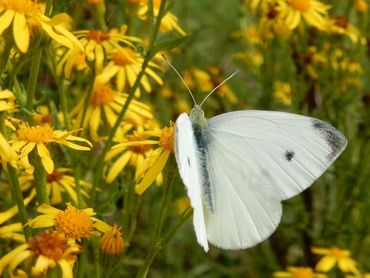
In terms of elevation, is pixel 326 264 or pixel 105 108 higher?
pixel 105 108

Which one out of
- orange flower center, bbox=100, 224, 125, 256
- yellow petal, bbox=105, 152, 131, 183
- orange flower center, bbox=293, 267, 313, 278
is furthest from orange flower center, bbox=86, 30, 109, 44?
orange flower center, bbox=293, 267, 313, 278

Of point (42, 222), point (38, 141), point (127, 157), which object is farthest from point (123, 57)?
point (42, 222)

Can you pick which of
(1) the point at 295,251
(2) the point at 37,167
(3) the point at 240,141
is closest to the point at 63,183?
(2) the point at 37,167

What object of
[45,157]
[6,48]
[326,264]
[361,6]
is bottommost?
[326,264]

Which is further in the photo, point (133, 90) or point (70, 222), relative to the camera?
point (133, 90)

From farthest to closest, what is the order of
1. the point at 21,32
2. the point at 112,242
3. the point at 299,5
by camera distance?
the point at 299,5 < the point at 112,242 < the point at 21,32

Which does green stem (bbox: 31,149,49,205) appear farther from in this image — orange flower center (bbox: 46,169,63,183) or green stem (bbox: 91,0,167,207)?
orange flower center (bbox: 46,169,63,183)

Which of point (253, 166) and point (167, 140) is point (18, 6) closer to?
point (167, 140)
